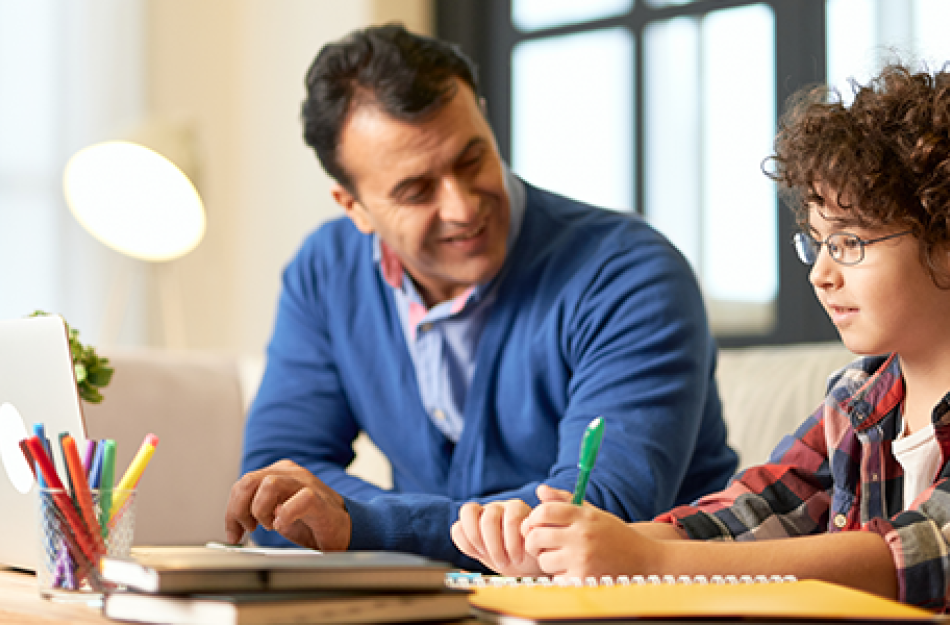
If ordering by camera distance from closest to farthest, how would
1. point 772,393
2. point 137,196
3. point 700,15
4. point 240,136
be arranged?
point 772,393 < point 137,196 < point 700,15 < point 240,136

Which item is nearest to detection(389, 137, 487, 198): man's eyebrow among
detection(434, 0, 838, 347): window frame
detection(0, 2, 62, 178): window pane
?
detection(434, 0, 838, 347): window frame

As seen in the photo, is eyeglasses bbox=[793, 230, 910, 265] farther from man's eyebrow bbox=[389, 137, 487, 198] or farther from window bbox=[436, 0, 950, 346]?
window bbox=[436, 0, 950, 346]

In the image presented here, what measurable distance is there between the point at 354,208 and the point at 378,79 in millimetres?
235

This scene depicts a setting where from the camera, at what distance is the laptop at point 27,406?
2.90 ft

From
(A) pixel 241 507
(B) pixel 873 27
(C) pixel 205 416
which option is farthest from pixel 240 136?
(A) pixel 241 507

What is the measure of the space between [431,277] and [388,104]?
0.89 ft

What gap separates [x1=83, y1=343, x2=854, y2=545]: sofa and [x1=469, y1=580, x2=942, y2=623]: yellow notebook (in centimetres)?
116

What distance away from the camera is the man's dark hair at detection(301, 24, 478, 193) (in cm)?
154

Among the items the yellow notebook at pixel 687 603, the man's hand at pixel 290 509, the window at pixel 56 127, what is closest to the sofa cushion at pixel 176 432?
the man's hand at pixel 290 509

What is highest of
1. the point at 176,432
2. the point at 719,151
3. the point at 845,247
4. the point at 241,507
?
the point at 719,151

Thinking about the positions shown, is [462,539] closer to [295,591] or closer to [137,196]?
[295,591]

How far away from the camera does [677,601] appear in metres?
0.62

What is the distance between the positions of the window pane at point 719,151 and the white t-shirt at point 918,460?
2.22m

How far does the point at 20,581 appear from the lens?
95 cm
